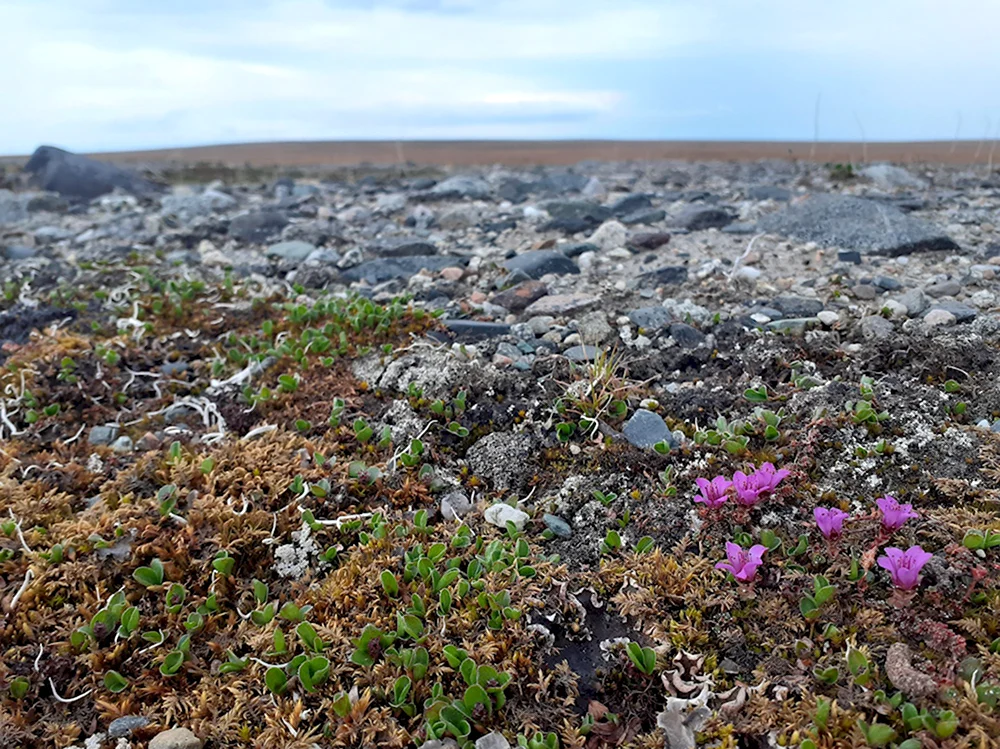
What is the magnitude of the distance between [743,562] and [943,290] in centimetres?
427

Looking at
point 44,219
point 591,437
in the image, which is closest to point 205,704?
point 591,437

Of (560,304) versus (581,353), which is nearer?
(581,353)

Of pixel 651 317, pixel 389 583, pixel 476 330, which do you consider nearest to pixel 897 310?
pixel 651 317

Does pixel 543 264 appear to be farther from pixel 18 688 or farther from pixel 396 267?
pixel 18 688

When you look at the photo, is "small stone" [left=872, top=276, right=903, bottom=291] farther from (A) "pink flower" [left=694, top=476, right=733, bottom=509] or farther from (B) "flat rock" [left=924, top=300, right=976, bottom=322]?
(A) "pink flower" [left=694, top=476, right=733, bottom=509]

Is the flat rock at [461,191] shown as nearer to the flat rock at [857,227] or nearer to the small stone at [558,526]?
the flat rock at [857,227]

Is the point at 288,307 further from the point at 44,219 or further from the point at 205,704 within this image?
the point at 44,219

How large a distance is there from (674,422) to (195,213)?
13.2 m

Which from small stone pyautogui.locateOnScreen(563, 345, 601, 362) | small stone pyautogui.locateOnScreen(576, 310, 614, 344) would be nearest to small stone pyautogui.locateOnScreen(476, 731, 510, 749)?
small stone pyautogui.locateOnScreen(563, 345, 601, 362)

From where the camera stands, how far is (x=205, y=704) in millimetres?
3191

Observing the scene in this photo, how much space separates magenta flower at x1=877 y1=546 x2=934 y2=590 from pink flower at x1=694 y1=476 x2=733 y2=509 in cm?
78

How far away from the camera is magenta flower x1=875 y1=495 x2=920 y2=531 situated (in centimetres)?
338

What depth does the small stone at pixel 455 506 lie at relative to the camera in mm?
4145

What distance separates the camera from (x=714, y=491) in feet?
12.3
